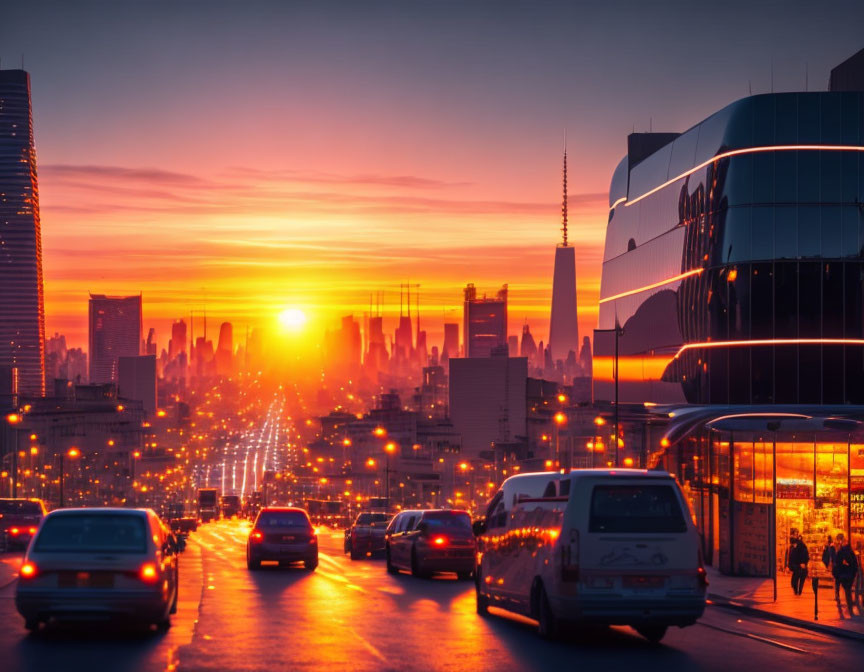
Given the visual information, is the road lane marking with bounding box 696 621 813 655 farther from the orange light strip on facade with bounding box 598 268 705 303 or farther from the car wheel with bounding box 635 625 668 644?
the orange light strip on facade with bounding box 598 268 705 303

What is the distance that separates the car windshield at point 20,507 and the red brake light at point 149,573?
3123 cm

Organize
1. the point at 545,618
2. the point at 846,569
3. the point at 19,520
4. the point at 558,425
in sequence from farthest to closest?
the point at 558,425 < the point at 19,520 < the point at 846,569 < the point at 545,618

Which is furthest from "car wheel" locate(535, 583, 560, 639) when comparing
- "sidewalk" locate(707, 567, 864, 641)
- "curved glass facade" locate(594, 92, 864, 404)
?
"curved glass facade" locate(594, 92, 864, 404)

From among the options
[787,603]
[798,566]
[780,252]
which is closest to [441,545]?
[787,603]

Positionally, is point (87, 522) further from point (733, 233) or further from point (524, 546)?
point (733, 233)

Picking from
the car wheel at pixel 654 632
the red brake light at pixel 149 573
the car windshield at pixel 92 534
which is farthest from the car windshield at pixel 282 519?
the red brake light at pixel 149 573

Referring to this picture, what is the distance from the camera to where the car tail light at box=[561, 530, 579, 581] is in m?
18.8

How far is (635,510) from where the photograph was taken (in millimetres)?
19062

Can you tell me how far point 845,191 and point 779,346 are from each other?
6536 mm

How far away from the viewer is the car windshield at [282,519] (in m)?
36.5

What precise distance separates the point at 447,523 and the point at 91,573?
55.6 ft

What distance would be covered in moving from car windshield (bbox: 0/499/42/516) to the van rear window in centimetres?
3315

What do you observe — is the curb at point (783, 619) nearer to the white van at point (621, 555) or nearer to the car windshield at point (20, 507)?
the white van at point (621, 555)

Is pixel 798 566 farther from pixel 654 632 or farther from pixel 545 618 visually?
pixel 545 618
